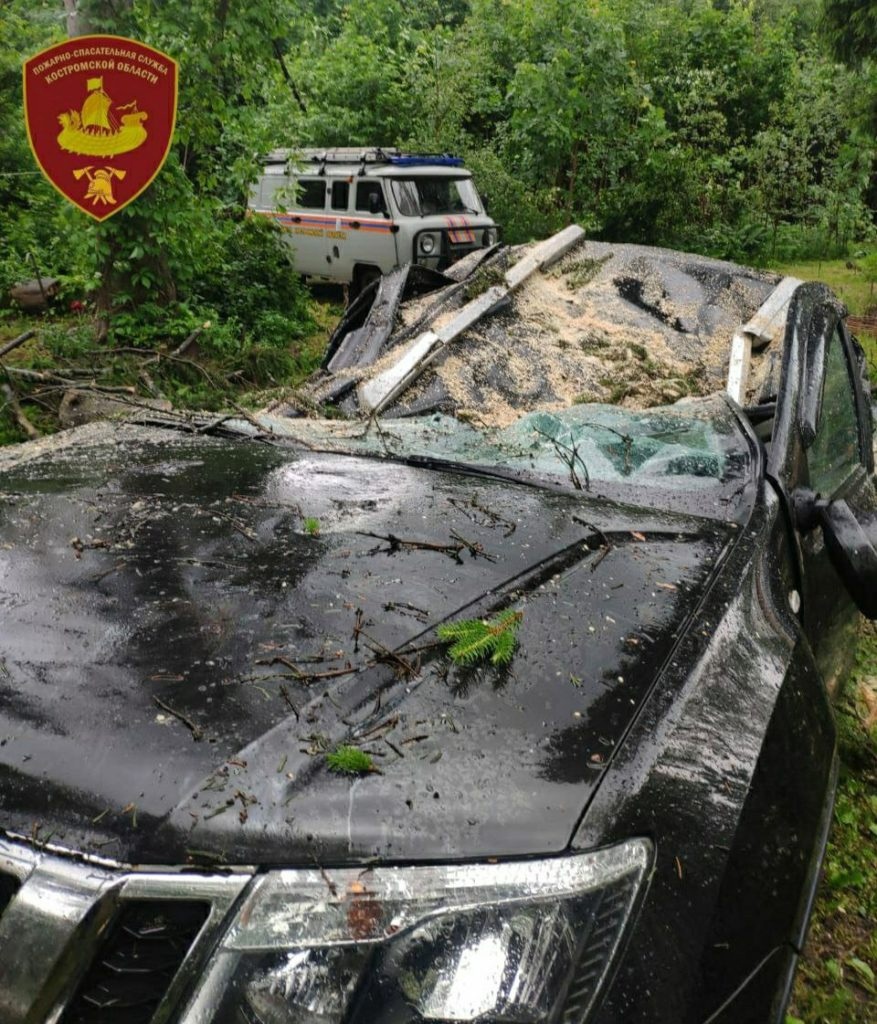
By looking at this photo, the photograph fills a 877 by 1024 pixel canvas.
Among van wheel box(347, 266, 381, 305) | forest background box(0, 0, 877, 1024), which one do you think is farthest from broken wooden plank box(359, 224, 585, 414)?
van wheel box(347, 266, 381, 305)

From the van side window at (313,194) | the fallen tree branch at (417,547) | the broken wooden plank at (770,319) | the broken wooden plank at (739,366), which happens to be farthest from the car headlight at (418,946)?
the van side window at (313,194)

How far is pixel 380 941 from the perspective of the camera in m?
1.07

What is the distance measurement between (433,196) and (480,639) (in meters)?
11.3


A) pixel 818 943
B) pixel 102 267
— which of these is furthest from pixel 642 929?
pixel 102 267

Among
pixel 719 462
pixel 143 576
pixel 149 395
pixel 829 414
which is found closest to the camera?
pixel 143 576

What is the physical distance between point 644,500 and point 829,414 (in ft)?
2.94

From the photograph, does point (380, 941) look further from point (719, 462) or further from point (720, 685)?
point (719, 462)

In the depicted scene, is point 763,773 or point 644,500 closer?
point 763,773

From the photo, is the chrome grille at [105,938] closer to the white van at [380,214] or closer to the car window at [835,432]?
the car window at [835,432]

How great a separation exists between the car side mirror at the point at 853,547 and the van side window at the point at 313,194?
11.3 metres

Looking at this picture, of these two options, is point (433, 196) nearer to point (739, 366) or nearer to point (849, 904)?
point (739, 366)

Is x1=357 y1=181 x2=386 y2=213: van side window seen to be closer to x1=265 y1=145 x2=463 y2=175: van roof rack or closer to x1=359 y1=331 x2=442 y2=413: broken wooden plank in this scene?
x1=265 y1=145 x2=463 y2=175: van roof rack

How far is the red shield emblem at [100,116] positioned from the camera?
233 inches

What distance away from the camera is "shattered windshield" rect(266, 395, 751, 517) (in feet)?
7.48
